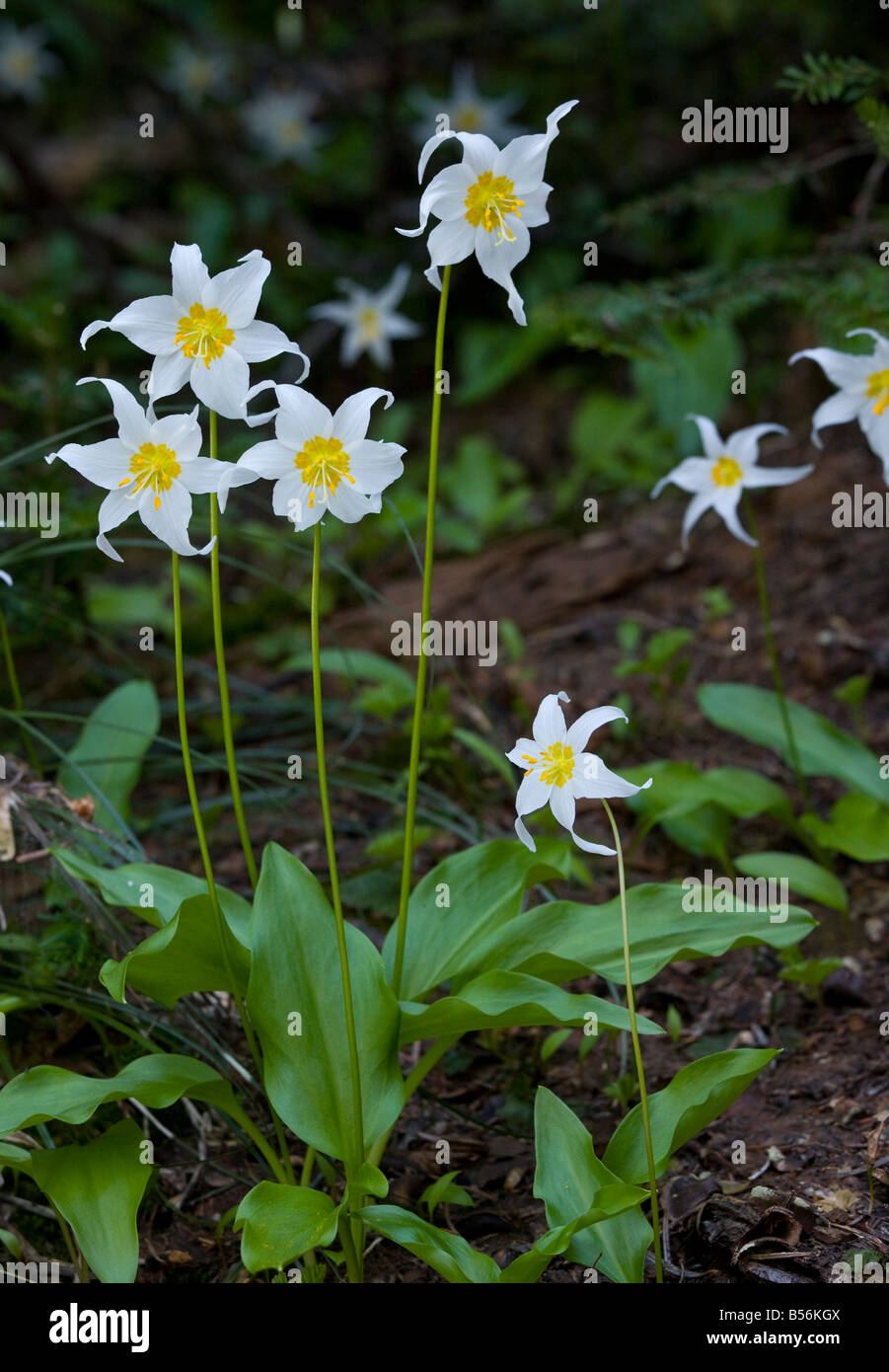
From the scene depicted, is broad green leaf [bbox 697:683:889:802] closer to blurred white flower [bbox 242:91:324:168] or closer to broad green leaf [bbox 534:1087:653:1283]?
broad green leaf [bbox 534:1087:653:1283]

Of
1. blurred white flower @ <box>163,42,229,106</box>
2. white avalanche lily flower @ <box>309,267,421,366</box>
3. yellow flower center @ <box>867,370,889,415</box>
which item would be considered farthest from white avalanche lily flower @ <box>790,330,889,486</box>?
blurred white flower @ <box>163,42,229,106</box>

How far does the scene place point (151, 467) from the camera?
1.56m

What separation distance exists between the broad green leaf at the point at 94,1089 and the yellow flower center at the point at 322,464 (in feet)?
2.50

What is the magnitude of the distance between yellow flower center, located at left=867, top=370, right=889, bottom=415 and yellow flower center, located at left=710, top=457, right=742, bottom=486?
0.40 m

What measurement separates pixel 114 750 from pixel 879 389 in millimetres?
1562

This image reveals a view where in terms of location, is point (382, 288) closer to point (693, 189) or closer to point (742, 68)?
point (742, 68)

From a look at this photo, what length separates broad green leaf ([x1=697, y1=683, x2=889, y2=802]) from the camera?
2.48 meters

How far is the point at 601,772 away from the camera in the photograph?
155 centimetres

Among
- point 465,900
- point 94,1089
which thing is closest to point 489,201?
point 465,900

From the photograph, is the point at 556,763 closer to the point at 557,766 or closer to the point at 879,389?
the point at 557,766

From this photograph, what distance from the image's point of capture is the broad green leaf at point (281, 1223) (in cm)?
142

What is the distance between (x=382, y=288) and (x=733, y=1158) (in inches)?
166


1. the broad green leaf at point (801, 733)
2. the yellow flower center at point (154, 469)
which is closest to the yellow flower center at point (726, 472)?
the broad green leaf at point (801, 733)

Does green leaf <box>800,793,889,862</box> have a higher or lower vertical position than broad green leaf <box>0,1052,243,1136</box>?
higher
